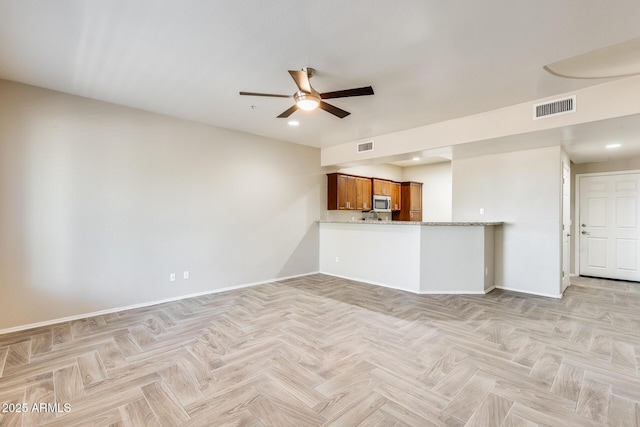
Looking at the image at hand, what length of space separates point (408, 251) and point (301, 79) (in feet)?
10.9

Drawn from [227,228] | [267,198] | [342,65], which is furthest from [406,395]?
[267,198]

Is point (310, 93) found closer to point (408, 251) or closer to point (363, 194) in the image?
point (408, 251)

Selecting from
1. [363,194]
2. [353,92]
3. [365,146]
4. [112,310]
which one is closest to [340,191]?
[363,194]

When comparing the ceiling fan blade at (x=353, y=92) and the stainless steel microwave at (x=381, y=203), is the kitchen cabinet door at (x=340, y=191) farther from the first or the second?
the ceiling fan blade at (x=353, y=92)

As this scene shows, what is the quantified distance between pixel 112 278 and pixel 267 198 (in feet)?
8.78

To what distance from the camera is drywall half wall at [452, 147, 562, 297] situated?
4.50 meters

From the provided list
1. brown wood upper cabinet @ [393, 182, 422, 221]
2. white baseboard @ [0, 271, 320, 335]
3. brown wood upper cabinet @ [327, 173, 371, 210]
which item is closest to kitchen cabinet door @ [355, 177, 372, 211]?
brown wood upper cabinet @ [327, 173, 371, 210]

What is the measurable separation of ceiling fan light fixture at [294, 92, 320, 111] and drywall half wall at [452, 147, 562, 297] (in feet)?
12.1

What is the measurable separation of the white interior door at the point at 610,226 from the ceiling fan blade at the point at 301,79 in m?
6.52

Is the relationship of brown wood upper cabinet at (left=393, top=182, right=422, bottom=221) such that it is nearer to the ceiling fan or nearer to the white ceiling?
the white ceiling

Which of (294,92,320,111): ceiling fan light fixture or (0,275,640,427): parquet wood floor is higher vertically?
(294,92,320,111): ceiling fan light fixture

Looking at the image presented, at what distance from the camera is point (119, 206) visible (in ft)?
12.7

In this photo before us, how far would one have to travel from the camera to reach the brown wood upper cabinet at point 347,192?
6.48 meters

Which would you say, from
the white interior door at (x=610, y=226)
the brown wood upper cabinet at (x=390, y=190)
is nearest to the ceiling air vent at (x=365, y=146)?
the brown wood upper cabinet at (x=390, y=190)
